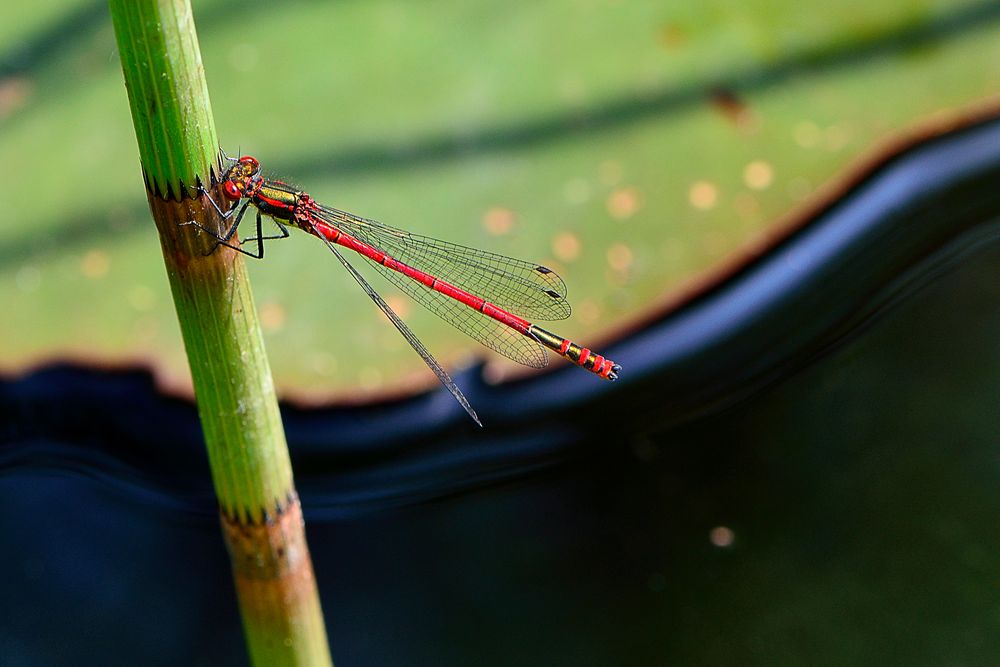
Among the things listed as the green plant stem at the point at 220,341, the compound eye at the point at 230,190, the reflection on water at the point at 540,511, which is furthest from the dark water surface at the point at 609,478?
the compound eye at the point at 230,190

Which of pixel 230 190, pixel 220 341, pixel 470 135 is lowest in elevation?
pixel 220 341

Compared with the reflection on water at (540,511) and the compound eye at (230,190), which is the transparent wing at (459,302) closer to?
the reflection on water at (540,511)

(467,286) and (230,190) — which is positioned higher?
(467,286)

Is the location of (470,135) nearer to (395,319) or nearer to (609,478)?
(395,319)

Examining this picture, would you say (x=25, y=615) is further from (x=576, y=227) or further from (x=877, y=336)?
(x=877, y=336)

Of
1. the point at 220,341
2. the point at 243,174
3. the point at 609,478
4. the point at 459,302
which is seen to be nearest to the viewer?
the point at 220,341

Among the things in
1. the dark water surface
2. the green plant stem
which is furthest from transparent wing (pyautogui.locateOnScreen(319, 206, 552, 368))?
the green plant stem

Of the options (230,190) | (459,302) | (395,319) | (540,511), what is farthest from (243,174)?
(540,511)
